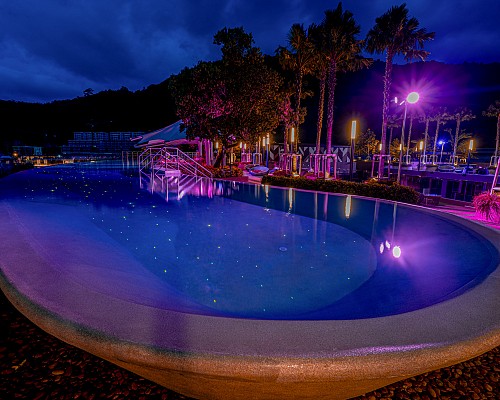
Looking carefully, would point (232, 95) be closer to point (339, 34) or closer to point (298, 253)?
point (339, 34)

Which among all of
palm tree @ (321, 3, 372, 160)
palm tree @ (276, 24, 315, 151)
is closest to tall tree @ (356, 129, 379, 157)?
palm tree @ (276, 24, 315, 151)

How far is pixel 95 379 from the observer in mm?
2066

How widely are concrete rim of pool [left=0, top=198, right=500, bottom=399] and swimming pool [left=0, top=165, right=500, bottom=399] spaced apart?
0.01 meters

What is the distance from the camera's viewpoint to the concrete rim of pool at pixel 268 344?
1.75 meters

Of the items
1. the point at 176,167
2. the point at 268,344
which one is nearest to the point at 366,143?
the point at 176,167

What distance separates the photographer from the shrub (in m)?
7.39

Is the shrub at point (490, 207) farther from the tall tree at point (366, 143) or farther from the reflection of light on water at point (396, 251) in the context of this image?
the tall tree at point (366, 143)

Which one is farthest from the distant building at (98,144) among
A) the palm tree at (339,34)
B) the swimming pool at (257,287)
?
the swimming pool at (257,287)

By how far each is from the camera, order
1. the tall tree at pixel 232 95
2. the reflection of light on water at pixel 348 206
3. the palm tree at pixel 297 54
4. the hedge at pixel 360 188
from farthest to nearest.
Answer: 1. the palm tree at pixel 297 54
2. the tall tree at pixel 232 95
3. the hedge at pixel 360 188
4. the reflection of light on water at pixel 348 206

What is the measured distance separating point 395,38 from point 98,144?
58.0m

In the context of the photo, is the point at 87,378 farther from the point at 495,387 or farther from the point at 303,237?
the point at 303,237

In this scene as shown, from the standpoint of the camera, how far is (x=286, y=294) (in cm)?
427

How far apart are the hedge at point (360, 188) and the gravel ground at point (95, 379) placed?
8746 millimetres

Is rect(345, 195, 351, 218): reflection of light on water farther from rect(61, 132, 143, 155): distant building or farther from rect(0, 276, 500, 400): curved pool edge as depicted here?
rect(61, 132, 143, 155): distant building
